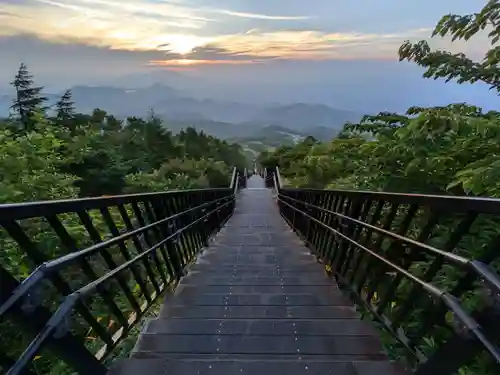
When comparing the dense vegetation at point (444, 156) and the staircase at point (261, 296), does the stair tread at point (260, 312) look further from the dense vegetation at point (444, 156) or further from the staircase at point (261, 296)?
the dense vegetation at point (444, 156)

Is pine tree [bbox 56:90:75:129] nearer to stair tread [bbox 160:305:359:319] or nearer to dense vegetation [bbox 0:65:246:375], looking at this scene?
dense vegetation [bbox 0:65:246:375]

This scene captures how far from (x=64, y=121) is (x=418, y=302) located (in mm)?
39879

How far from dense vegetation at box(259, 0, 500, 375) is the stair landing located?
42 cm

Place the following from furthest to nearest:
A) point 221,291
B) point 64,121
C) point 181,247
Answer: point 64,121 → point 181,247 → point 221,291

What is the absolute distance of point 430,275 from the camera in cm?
262

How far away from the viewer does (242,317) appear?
13.9 feet

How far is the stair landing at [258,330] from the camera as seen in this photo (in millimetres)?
3154

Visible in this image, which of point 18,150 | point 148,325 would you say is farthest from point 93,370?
point 18,150

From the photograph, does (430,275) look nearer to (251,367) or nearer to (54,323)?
(251,367)

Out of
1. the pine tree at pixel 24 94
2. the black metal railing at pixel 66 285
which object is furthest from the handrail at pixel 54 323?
the pine tree at pixel 24 94

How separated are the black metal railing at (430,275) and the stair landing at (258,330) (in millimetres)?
248

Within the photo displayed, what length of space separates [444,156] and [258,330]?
2211 millimetres

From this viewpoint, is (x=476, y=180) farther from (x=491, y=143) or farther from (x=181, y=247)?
(x=181, y=247)

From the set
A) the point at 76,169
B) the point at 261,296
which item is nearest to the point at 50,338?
the point at 261,296
